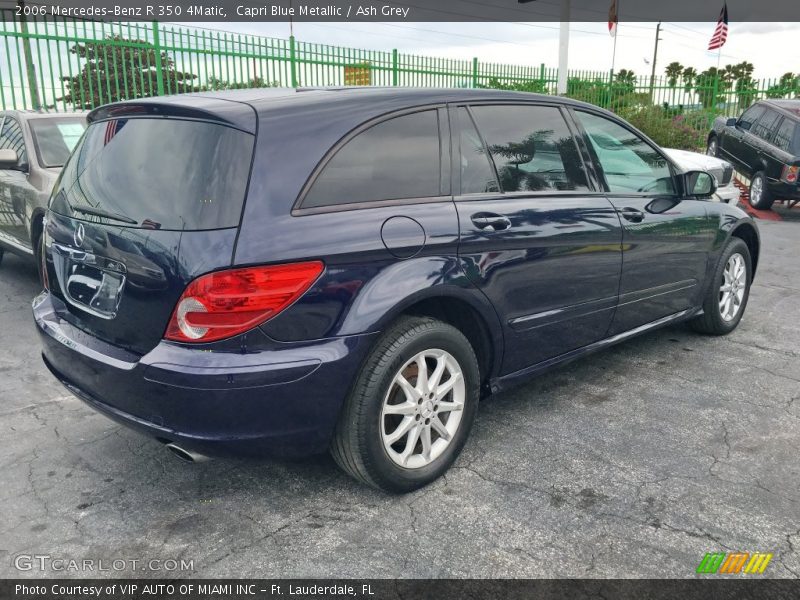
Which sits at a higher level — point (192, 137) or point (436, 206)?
point (192, 137)

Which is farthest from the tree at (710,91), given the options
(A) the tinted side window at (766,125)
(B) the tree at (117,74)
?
(B) the tree at (117,74)

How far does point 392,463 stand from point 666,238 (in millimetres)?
2339

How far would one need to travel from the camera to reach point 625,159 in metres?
4.07

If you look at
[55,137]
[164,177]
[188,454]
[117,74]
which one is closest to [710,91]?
[117,74]

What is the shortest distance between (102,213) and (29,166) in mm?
3829

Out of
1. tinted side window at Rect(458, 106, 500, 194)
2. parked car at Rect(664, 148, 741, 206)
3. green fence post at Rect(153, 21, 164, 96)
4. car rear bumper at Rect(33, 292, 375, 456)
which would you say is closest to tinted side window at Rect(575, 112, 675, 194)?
tinted side window at Rect(458, 106, 500, 194)

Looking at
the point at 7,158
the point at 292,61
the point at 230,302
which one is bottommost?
the point at 230,302

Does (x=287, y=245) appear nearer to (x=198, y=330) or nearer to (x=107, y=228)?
(x=198, y=330)

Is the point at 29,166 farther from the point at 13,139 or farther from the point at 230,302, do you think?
the point at 230,302

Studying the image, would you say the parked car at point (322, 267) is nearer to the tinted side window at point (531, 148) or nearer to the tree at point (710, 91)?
the tinted side window at point (531, 148)

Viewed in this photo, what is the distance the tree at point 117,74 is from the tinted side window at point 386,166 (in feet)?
28.0

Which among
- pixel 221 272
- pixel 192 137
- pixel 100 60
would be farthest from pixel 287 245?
pixel 100 60

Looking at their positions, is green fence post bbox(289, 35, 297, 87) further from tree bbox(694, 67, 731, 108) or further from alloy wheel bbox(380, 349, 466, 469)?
tree bbox(694, 67, 731, 108)

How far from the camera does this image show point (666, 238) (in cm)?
408
